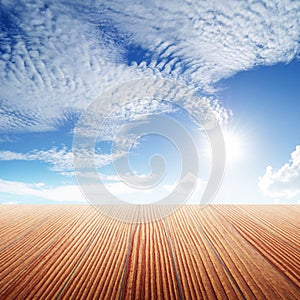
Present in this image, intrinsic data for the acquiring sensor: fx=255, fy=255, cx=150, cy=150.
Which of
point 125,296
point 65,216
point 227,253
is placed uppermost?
point 65,216

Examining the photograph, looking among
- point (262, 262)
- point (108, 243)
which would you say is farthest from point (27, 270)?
point (262, 262)

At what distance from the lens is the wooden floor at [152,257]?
12.1 feet

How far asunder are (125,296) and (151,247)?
5.51 feet

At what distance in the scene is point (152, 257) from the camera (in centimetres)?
470

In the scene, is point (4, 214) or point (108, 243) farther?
point (4, 214)

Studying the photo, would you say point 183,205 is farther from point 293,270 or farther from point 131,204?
point 293,270

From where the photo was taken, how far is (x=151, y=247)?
5.16 metres

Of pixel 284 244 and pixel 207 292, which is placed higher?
pixel 284 244

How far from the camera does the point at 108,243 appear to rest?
5.41m

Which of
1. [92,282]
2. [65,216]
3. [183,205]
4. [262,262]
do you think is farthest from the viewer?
[183,205]

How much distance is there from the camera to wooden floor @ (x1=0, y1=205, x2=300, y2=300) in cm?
368

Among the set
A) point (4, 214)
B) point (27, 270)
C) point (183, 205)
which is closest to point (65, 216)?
point (4, 214)

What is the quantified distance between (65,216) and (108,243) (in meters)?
2.62

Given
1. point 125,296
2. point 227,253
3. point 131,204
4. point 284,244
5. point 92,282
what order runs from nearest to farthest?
point 125,296
point 92,282
point 227,253
point 284,244
point 131,204
